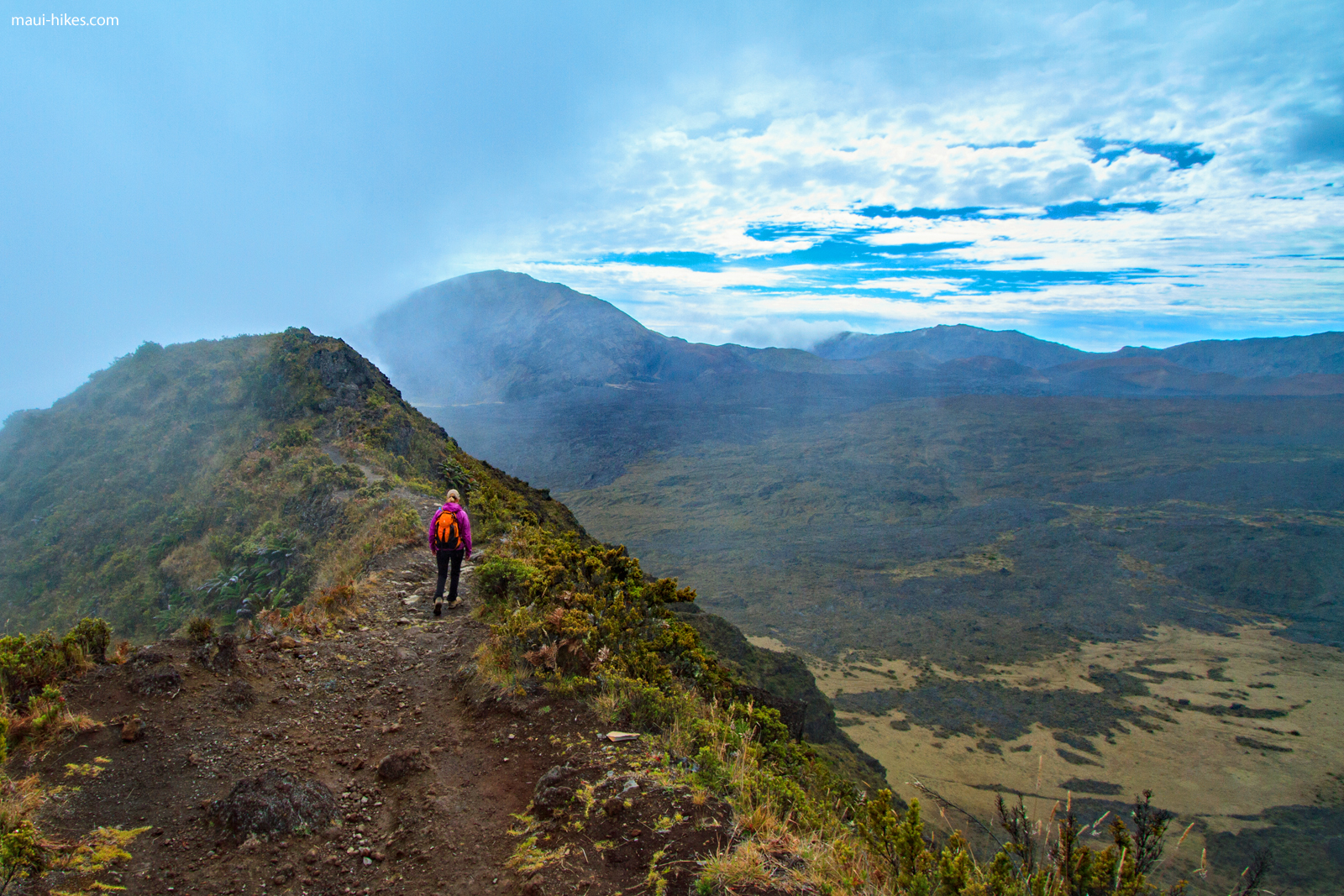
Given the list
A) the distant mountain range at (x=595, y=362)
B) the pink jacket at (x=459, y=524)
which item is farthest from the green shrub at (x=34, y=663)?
the distant mountain range at (x=595, y=362)

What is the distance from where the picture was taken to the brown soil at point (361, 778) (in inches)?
115

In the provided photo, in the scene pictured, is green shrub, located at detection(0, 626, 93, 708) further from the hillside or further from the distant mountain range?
the distant mountain range

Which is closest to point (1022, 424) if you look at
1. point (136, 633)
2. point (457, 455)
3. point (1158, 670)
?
point (1158, 670)

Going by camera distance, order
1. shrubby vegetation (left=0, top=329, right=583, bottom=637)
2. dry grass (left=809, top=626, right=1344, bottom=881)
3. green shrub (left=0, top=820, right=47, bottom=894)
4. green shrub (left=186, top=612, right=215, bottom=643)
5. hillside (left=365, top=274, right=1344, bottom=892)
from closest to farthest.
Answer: green shrub (left=0, top=820, right=47, bottom=894)
green shrub (left=186, top=612, right=215, bottom=643)
shrubby vegetation (left=0, top=329, right=583, bottom=637)
dry grass (left=809, top=626, right=1344, bottom=881)
hillside (left=365, top=274, right=1344, bottom=892)

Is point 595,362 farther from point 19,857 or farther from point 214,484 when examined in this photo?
point 19,857

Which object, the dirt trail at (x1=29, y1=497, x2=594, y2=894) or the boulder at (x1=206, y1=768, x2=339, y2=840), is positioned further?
the boulder at (x1=206, y1=768, x2=339, y2=840)

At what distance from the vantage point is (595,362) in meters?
142

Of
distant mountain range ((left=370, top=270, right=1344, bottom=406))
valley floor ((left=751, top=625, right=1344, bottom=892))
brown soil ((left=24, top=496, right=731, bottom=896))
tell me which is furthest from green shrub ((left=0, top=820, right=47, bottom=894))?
distant mountain range ((left=370, top=270, right=1344, bottom=406))

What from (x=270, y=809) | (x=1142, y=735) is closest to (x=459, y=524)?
(x=270, y=809)

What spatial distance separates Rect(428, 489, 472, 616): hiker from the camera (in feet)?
22.2

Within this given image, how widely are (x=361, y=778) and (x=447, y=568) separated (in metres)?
3.38

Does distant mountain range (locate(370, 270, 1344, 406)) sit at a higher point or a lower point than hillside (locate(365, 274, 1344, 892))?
higher

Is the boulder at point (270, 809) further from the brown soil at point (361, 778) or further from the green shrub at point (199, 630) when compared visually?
the green shrub at point (199, 630)

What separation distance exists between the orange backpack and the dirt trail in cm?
125
